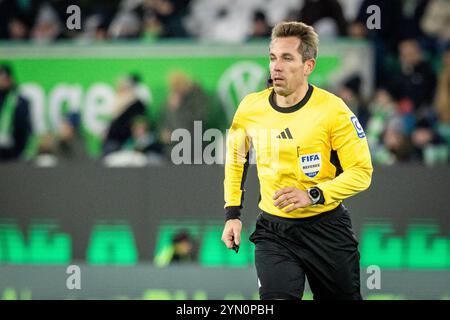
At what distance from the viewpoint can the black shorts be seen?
5602 mm

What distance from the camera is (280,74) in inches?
219

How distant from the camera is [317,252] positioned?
5.62 metres

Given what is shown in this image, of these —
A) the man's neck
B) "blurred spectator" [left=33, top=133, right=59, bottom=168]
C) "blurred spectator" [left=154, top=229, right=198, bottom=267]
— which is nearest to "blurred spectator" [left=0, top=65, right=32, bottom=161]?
"blurred spectator" [left=33, top=133, right=59, bottom=168]

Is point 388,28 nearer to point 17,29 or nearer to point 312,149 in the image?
point 17,29

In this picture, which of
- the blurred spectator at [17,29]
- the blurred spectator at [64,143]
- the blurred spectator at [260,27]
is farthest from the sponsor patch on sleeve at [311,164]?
the blurred spectator at [17,29]

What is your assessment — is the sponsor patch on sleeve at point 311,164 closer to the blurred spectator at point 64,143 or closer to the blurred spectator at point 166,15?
the blurred spectator at point 64,143

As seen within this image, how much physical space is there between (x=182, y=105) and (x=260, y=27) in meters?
1.35

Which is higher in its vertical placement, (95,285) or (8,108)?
(8,108)

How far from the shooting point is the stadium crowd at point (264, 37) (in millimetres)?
10125

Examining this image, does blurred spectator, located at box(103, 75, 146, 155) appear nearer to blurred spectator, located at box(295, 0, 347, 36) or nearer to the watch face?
blurred spectator, located at box(295, 0, 347, 36)

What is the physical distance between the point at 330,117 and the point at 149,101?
17.6 feet

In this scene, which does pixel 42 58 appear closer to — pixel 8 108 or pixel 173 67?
pixel 8 108

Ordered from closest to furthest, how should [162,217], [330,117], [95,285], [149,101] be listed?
1. [330,117]
2. [95,285]
3. [162,217]
4. [149,101]
